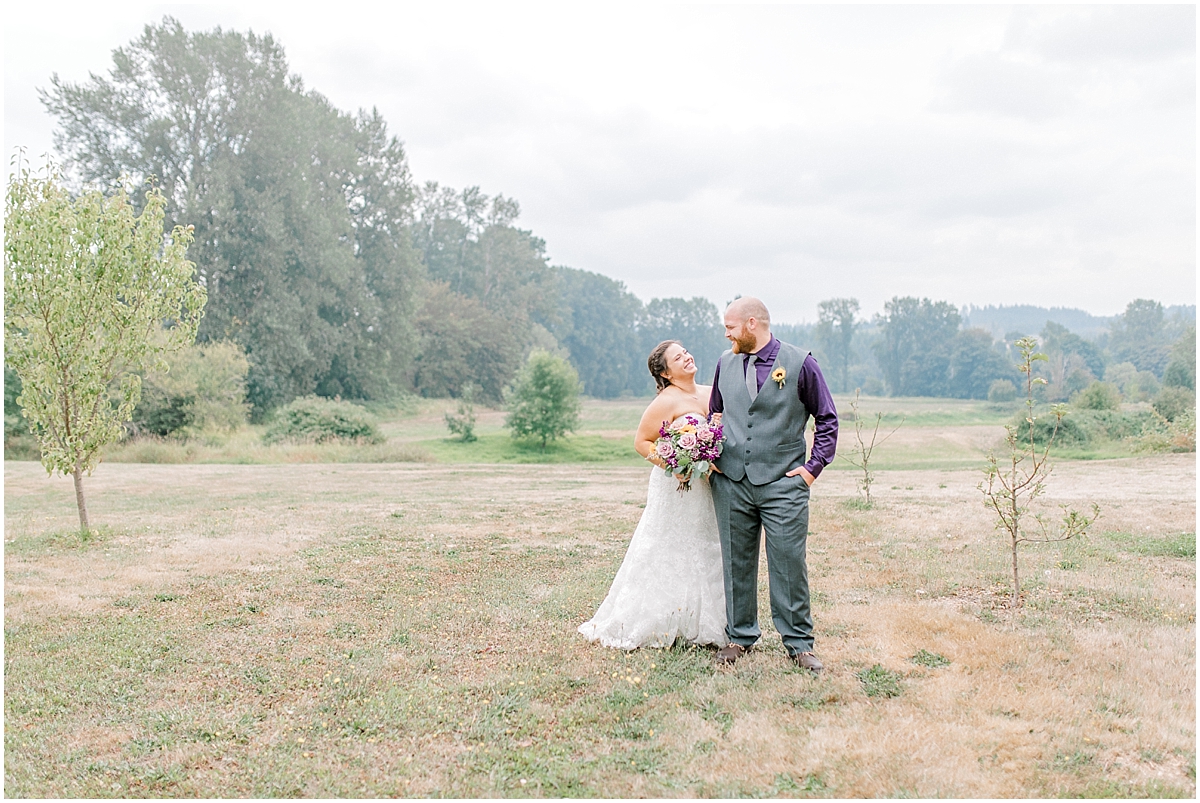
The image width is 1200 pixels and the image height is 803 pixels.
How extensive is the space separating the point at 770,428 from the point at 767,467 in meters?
0.23

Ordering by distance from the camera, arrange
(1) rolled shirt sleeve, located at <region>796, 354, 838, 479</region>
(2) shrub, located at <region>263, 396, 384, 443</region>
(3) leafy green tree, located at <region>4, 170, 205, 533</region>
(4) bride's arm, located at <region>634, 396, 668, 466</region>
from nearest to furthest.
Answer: (1) rolled shirt sleeve, located at <region>796, 354, 838, 479</region> < (4) bride's arm, located at <region>634, 396, 668, 466</region> < (3) leafy green tree, located at <region>4, 170, 205, 533</region> < (2) shrub, located at <region>263, 396, 384, 443</region>

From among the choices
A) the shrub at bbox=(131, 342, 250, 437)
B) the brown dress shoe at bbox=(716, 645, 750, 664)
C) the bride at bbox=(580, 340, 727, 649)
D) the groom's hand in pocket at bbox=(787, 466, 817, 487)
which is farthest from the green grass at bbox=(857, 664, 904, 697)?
the shrub at bbox=(131, 342, 250, 437)

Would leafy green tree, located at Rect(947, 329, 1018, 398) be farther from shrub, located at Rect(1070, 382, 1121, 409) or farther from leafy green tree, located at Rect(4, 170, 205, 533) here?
leafy green tree, located at Rect(4, 170, 205, 533)

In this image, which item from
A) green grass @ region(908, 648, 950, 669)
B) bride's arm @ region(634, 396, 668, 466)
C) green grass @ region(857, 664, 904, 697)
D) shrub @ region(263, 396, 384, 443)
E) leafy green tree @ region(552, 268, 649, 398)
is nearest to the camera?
green grass @ region(857, 664, 904, 697)

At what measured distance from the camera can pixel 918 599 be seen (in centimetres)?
674

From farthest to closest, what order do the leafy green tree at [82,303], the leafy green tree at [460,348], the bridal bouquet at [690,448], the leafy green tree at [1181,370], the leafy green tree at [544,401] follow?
the leafy green tree at [460,348]
the leafy green tree at [1181,370]
the leafy green tree at [544,401]
the leafy green tree at [82,303]
the bridal bouquet at [690,448]

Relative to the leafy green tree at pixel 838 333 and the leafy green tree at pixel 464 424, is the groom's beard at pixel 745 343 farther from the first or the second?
the leafy green tree at pixel 838 333

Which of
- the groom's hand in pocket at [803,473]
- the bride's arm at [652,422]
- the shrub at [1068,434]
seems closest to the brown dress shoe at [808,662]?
the groom's hand in pocket at [803,473]

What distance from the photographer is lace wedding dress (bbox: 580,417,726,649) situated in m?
5.33

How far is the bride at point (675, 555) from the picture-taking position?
5.32 m

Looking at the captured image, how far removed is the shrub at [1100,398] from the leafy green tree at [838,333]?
195ft

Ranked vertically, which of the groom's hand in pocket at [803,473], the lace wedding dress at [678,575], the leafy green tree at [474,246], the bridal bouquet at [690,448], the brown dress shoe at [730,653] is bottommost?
the brown dress shoe at [730,653]

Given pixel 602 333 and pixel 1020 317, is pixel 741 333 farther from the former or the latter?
pixel 1020 317

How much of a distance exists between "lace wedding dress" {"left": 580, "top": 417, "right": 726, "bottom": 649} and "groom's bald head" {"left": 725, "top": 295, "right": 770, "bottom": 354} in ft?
3.10
